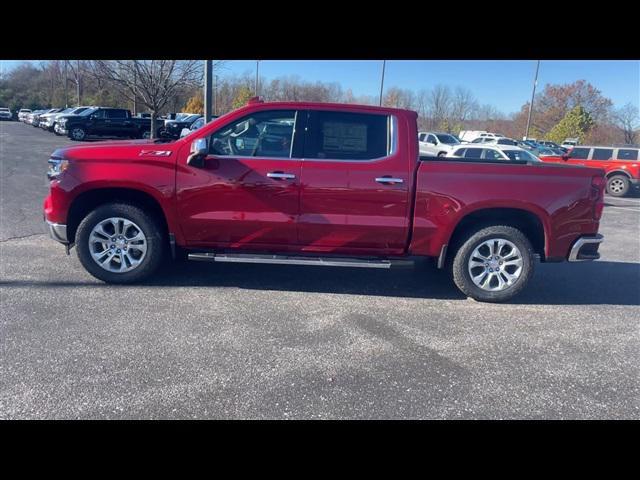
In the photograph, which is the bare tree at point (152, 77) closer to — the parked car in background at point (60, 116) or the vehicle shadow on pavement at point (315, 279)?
the parked car in background at point (60, 116)

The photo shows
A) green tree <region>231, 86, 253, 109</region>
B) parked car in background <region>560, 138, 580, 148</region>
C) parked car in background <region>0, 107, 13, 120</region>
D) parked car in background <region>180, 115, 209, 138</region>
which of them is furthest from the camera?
parked car in background <region>0, 107, 13, 120</region>

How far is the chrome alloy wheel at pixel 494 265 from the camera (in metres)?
5.03

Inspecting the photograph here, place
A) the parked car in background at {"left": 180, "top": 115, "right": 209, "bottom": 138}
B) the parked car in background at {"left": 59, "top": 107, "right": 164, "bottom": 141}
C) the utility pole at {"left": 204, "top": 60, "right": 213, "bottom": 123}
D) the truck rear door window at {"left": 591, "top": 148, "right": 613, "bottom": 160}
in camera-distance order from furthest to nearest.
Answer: the parked car in background at {"left": 59, "top": 107, "right": 164, "bottom": 141}, the truck rear door window at {"left": 591, "top": 148, "right": 613, "bottom": 160}, the utility pole at {"left": 204, "top": 60, "right": 213, "bottom": 123}, the parked car in background at {"left": 180, "top": 115, "right": 209, "bottom": 138}

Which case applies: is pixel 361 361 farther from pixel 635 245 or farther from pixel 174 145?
pixel 635 245

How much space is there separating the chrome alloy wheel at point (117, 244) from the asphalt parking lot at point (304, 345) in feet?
0.90

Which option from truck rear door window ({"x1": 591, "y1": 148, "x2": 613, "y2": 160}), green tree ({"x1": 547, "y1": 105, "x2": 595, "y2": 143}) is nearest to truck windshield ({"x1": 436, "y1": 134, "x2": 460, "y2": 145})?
truck rear door window ({"x1": 591, "y1": 148, "x2": 613, "y2": 160})

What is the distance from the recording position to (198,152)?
470 cm

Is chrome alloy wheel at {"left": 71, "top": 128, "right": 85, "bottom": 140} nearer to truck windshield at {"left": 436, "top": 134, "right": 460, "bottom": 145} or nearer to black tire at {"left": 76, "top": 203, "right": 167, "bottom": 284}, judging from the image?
truck windshield at {"left": 436, "top": 134, "right": 460, "bottom": 145}

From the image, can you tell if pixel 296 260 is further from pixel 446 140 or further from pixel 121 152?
pixel 446 140

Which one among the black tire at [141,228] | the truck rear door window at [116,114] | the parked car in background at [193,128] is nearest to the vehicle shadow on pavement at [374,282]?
the black tire at [141,228]

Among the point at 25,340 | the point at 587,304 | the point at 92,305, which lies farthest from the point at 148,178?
the point at 587,304

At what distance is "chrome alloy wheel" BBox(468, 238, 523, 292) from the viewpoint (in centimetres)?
503

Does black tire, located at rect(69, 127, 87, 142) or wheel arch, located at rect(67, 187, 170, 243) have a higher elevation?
black tire, located at rect(69, 127, 87, 142)

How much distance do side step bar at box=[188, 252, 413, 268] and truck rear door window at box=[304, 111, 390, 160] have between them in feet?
3.53
